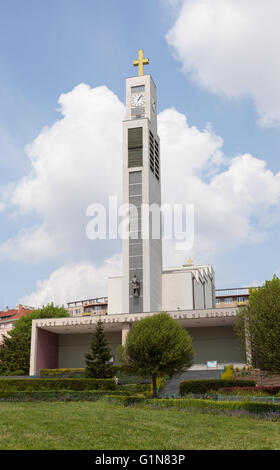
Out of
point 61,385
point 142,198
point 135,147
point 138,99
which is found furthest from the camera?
point 138,99

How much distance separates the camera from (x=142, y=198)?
52.4 m

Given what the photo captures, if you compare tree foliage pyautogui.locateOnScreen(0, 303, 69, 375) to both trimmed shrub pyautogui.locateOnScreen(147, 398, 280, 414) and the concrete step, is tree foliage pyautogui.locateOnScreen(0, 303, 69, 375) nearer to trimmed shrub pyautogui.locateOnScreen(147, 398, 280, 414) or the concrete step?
the concrete step

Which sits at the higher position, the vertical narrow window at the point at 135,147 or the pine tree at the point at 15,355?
the vertical narrow window at the point at 135,147

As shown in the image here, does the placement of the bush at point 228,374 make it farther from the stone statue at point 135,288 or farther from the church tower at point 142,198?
the stone statue at point 135,288

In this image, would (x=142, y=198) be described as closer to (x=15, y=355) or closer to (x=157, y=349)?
(x=15, y=355)

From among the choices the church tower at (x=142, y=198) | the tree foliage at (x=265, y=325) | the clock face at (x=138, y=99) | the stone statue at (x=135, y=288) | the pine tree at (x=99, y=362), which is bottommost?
the pine tree at (x=99, y=362)

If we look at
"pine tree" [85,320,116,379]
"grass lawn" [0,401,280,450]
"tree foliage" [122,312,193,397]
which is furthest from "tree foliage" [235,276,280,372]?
"pine tree" [85,320,116,379]

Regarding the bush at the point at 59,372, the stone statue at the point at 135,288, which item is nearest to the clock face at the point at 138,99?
the stone statue at the point at 135,288

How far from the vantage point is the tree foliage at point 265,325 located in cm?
2417

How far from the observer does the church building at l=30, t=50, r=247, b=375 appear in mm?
48406

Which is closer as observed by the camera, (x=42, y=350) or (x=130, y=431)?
(x=130, y=431)

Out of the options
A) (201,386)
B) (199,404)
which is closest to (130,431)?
(199,404)

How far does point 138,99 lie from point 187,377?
33.9 metres

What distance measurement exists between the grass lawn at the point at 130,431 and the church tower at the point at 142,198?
111 ft
